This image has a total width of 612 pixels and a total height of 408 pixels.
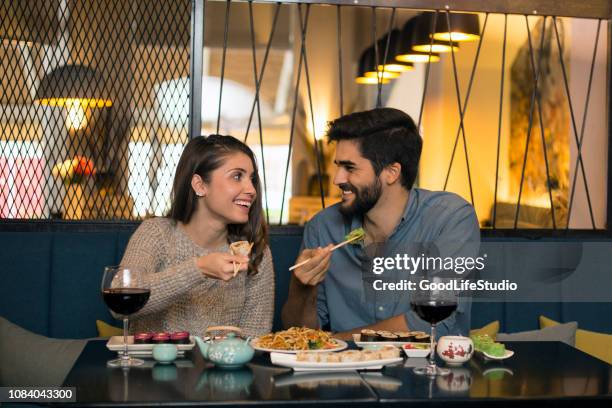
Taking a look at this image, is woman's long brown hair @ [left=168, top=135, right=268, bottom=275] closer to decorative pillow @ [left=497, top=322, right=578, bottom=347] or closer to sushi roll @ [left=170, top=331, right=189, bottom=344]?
sushi roll @ [left=170, top=331, right=189, bottom=344]

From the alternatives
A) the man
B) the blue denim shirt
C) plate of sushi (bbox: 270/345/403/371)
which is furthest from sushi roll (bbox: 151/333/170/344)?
the blue denim shirt

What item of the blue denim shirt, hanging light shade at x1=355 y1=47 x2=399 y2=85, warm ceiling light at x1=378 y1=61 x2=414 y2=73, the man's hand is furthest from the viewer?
hanging light shade at x1=355 y1=47 x2=399 y2=85

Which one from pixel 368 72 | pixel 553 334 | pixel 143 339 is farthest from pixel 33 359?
pixel 368 72

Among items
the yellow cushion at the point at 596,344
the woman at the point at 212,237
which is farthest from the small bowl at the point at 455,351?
the yellow cushion at the point at 596,344

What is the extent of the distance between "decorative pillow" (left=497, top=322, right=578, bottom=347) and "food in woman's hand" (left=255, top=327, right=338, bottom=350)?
1.09 meters

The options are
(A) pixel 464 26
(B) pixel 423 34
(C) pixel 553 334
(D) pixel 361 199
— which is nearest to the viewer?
(D) pixel 361 199

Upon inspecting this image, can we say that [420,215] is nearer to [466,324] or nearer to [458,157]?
[466,324]

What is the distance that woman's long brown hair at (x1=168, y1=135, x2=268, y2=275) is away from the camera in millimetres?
2305

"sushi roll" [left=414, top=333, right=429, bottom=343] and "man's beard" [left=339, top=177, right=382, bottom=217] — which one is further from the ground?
"man's beard" [left=339, top=177, right=382, bottom=217]

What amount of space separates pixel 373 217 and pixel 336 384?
119 cm

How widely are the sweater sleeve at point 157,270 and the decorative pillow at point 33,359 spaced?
334 mm

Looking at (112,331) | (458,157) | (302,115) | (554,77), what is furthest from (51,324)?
(302,115)

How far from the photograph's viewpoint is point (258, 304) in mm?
2297

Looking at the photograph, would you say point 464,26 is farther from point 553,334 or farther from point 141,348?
point 141,348
